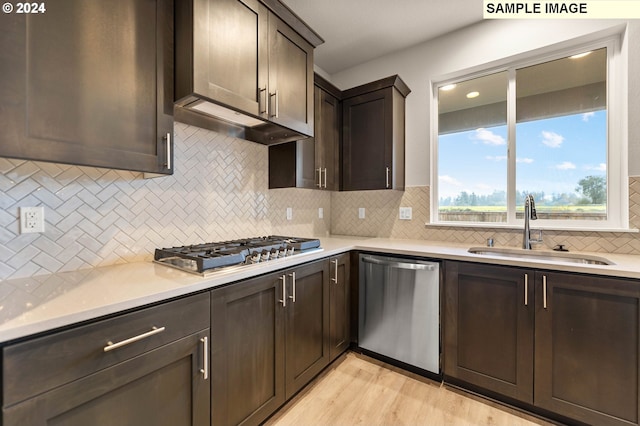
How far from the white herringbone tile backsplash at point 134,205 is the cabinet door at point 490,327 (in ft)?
5.10

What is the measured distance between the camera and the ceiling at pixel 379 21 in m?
2.16

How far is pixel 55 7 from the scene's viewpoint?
102 centimetres

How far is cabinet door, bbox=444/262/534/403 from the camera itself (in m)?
1.69

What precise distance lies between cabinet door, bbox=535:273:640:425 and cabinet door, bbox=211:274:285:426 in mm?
1546

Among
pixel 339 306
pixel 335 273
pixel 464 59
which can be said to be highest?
pixel 464 59

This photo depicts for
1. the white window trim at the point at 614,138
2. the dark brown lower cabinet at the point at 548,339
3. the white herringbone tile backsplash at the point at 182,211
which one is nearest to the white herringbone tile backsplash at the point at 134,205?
the white herringbone tile backsplash at the point at 182,211

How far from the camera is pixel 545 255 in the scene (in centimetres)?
205

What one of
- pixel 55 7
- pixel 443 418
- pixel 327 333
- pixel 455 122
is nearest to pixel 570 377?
pixel 443 418

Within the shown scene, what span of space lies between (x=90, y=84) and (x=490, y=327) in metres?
2.48

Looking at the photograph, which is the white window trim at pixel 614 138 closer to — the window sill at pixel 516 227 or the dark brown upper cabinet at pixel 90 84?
the window sill at pixel 516 227

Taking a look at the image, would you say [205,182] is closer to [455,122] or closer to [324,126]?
[324,126]

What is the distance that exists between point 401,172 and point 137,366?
2478mm

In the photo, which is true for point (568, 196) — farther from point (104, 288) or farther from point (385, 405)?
point (104, 288)

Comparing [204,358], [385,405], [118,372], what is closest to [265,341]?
[204,358]
